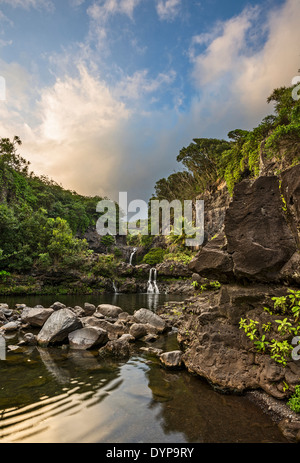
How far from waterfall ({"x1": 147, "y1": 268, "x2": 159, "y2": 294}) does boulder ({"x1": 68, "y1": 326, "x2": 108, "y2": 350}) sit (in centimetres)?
2276

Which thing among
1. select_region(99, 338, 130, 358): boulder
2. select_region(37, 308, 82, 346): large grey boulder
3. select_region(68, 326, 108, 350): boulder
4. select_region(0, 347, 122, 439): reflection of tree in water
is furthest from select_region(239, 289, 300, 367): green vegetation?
select_region(37, 308, 82, 346): large grey boulder

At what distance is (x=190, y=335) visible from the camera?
7.02 meters

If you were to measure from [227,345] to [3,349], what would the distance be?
7.08 metres

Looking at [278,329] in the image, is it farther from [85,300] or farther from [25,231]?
[25,231]

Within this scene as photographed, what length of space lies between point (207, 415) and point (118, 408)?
5.32 ft

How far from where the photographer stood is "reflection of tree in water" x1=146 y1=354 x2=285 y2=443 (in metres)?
3.61

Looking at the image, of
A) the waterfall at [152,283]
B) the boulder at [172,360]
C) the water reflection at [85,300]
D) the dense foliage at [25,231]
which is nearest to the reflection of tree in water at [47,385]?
the boulder at [172,360]

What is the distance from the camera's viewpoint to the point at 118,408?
442 cm

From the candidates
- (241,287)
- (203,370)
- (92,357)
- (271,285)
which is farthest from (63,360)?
(271,285)

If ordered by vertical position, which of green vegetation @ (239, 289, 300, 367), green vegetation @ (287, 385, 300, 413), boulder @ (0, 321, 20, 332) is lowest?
boulder @ (0, 321, 20, 332)

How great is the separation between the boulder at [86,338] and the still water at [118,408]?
1270 mm

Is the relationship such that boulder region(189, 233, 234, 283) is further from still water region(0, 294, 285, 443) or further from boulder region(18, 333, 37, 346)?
boulder region(18, 333, 37, 346)

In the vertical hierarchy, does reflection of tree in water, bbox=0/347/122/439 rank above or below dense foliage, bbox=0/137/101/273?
below

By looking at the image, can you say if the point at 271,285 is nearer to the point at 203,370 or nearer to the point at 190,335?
the point at 203,370
